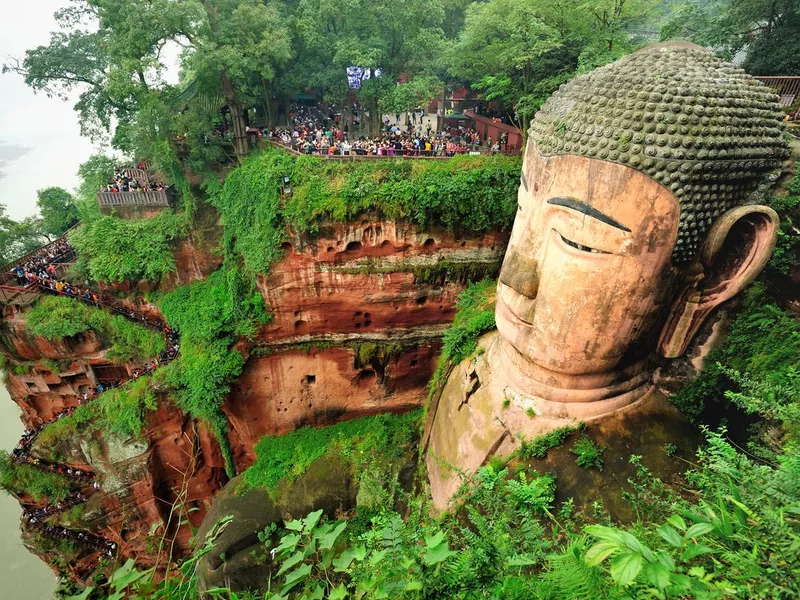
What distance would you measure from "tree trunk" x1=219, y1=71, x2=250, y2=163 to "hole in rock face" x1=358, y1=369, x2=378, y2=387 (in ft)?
25.9

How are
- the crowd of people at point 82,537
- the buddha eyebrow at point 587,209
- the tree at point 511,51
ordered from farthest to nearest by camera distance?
the crowd of people at point 82,537, the tree at point 511,51, the buddha eyebrow at point 587,209

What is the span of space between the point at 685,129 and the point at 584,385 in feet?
10.5

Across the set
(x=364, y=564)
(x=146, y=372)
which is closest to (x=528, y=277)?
(x=364, y=564)

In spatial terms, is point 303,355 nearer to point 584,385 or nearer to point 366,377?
point 366,377

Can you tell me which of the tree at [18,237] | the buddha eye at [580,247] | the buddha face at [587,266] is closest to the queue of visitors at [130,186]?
the tree at [18,237]

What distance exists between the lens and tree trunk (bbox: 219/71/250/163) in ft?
47.4

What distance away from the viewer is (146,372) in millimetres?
14328

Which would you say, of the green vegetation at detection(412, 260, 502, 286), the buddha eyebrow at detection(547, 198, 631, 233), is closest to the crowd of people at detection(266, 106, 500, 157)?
the green vegetation at detection(412, 260, 502, 286)

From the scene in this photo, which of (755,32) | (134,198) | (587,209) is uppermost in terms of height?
(755,32)

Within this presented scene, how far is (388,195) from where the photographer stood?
12.1 meters

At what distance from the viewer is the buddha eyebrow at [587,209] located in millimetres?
5113

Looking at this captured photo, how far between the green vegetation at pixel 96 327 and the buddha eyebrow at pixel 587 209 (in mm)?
13799

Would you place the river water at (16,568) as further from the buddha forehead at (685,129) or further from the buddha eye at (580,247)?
the buddha forehead at (685,129)

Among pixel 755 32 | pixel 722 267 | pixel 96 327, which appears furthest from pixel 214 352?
pixel 755 32
